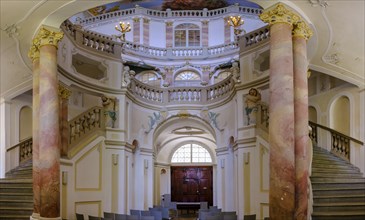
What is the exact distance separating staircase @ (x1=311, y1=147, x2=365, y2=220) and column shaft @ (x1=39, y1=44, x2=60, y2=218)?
5826 millimetres

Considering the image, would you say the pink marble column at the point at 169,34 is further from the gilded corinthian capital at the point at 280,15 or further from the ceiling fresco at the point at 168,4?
the gilded corinthian capital at the point at 280,15

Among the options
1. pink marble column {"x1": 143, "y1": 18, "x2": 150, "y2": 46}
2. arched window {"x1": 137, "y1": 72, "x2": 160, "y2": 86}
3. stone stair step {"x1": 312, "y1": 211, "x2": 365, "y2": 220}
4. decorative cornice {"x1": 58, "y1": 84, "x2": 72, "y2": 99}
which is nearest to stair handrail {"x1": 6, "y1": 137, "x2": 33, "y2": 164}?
decorative cornice {"x1": 58, "y1": 84, "x2": 72, "y2": 99}

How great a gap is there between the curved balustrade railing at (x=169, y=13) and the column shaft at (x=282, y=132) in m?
18.3

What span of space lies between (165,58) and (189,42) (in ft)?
6.71

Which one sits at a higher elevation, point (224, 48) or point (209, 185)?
point (224, 48)

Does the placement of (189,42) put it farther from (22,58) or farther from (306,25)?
(306,25)

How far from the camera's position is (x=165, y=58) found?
83.7ft

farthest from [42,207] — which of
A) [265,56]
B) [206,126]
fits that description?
[206,126]

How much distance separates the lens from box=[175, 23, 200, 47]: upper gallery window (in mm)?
26531

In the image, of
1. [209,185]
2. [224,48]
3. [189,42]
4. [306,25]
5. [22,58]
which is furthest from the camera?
[209,185]

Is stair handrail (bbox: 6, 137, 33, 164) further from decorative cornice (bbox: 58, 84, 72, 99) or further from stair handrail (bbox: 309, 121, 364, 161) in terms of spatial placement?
stair handrail (bbox: 309, 121, 364, 161)

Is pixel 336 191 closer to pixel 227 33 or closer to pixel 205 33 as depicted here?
pixel 227 33

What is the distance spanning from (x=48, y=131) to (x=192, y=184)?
2066 cm

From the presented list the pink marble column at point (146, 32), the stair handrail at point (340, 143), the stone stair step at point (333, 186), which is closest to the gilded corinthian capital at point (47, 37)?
the stone stair step at point (333, 186)
